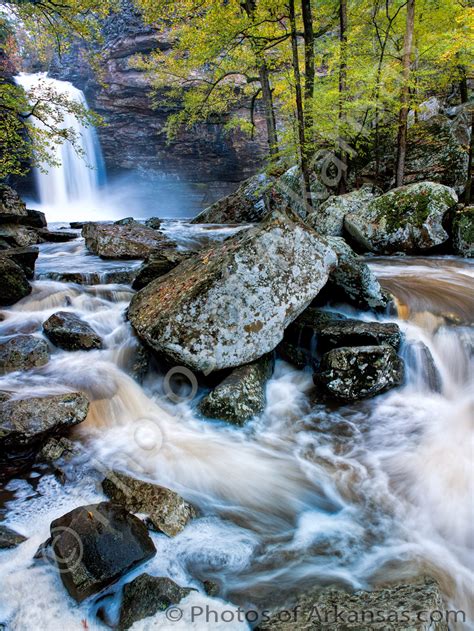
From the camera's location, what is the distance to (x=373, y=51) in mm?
12617

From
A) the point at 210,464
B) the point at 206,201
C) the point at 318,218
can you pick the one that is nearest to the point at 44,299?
the point at 210,464

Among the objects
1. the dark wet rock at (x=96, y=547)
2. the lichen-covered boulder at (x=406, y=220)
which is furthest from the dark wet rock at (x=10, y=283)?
the lichen-covered boulder at (x=406, y=220)

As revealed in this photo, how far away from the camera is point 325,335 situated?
535cm

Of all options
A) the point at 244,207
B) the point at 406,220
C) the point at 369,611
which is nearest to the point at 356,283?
the point at 406,220

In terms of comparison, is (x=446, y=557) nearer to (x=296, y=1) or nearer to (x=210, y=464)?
(x=210, y=464)

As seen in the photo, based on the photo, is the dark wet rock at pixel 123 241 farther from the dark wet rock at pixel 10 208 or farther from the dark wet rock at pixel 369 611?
the dark wet rock at pixel 369 611

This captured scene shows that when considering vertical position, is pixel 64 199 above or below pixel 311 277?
above

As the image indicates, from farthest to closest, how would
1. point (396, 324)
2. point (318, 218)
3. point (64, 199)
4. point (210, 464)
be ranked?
point (64, 199), point (318, 218), point (396, 324), point (210, 464)

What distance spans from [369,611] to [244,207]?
47.0ft

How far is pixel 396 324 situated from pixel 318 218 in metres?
5.76

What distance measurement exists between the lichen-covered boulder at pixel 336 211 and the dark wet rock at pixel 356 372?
612 centimetres

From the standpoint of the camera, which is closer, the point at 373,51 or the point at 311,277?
the point at 311,277

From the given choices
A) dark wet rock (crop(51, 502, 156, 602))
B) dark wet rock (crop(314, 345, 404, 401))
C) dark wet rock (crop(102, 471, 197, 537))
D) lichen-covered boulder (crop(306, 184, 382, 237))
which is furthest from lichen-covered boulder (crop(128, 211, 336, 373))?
lichen-covered boulder (crop(306, 184, 382, 237))

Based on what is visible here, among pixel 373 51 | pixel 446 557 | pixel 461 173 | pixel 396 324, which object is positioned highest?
pixel 373 51
